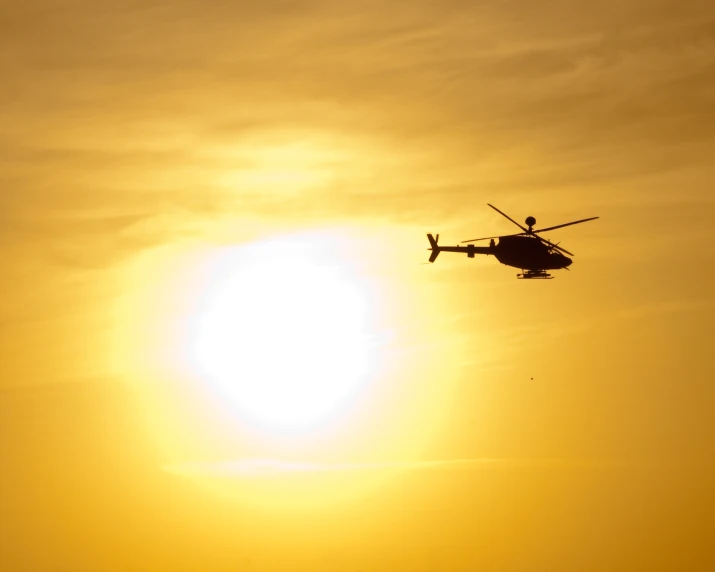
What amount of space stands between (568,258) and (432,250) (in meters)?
19.0

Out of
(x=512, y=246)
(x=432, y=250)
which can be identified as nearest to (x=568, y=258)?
(x=512, y=246)

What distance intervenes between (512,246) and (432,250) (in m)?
14.1

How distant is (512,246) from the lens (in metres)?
169

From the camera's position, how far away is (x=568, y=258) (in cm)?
17025

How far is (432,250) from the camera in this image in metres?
180

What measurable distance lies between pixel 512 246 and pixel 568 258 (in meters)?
7.43

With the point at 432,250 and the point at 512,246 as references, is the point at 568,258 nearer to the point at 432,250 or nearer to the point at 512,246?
the point at 512,246
